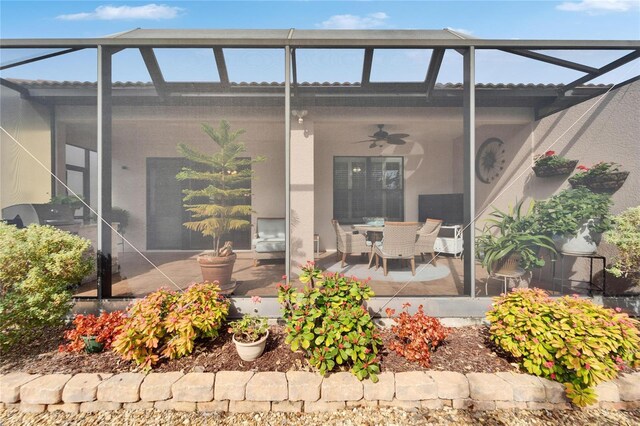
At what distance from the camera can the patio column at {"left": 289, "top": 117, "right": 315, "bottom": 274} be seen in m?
3.41

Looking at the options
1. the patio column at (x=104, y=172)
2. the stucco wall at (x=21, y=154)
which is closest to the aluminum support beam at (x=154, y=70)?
the patio column at (x=104, y=172)

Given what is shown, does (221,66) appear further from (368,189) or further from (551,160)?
(551,160)

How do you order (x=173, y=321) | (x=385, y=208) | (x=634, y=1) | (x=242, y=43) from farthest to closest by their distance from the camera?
(x=385, y=208) < (x=634, y=1) < (x=242, y=43) < (x=173, y=321)

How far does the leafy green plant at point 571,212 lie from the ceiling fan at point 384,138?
2133 mm

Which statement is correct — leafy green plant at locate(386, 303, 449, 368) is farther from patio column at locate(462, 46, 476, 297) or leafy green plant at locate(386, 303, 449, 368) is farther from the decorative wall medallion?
the decorative wall medallion

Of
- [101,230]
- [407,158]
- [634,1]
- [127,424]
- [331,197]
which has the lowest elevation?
[127,424]

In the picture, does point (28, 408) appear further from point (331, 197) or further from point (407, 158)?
point (407, 158)

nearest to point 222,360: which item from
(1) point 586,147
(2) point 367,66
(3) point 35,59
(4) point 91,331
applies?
(4) point 91,331

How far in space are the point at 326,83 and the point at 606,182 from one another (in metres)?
3.43

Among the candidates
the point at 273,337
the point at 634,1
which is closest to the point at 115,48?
the point at 273,337

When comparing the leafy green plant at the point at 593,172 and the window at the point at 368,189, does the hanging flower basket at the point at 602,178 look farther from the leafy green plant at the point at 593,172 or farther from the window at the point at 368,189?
the window at the point at 368,189

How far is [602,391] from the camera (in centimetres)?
170

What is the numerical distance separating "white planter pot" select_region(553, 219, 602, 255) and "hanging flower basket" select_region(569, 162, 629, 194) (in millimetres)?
386

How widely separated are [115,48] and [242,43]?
1.33 meters
